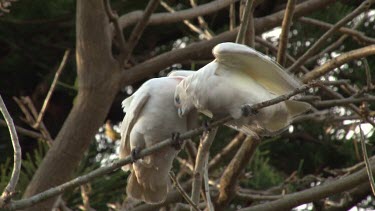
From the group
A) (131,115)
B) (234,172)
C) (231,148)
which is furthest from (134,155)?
(231,148)

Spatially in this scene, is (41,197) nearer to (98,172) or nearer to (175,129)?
(98,172)

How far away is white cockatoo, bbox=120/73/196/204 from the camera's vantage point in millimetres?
4090

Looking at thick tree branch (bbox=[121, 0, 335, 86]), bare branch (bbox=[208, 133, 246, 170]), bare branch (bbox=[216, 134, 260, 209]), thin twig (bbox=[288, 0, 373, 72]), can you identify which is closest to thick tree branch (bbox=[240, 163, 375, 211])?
bare branch (bbox=[216, 134, 260, 209])

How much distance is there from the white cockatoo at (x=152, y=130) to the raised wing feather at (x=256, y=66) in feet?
1.37

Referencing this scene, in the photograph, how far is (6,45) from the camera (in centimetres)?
672

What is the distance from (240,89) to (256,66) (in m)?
0.12

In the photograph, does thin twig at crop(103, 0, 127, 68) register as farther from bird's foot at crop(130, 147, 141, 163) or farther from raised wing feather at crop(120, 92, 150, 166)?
bird's foot at crop(130, 147, 141, 163)

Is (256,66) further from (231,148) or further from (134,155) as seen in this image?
(231,148)

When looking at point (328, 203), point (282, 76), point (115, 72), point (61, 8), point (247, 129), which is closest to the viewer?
point (282, 76)

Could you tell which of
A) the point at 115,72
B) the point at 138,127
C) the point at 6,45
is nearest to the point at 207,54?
the point at 115,72

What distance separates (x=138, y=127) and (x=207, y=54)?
102cm

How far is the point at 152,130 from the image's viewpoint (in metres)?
4.12

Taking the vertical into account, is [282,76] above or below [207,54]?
above

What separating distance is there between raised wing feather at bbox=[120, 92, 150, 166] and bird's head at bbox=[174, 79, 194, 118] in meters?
0.22
